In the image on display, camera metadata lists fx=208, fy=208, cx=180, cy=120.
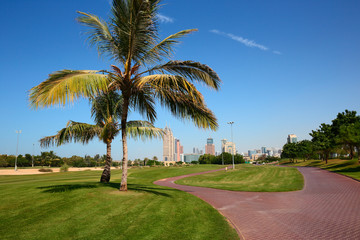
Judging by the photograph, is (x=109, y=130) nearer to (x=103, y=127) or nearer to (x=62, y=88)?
(x=103, y=127)

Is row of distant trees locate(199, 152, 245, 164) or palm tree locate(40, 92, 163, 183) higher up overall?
palm tree locate(40, 92, 163, 183)

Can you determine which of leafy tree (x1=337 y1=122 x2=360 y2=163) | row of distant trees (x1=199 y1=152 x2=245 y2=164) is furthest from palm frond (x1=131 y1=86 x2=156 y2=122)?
row of distant trees (x1=199 y1=152 x2=245 y2=164)

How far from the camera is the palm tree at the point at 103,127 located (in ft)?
42.5

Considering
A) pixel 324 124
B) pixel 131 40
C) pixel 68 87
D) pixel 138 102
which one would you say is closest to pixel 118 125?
pixel 138 102

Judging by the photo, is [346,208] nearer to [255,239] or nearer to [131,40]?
[255,239]

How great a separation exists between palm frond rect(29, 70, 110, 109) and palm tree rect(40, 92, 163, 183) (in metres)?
5.23

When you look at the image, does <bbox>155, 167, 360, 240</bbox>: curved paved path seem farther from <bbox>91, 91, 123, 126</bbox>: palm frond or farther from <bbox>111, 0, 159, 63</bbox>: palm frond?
<bbox>91, 91, 123, 126</bbox>: palm frond

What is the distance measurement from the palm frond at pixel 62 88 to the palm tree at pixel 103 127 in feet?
17.2

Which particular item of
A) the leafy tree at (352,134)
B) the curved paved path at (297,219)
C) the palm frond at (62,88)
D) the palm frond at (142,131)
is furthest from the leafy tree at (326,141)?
the palm frond at (62,88)

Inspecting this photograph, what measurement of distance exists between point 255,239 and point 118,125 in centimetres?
1007

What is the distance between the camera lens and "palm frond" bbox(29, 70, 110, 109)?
19.8 feet

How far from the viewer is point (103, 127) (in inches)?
566

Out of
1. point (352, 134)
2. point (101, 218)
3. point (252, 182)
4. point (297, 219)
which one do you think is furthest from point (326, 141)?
point (101, 218)

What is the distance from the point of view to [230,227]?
6793 millimetres
